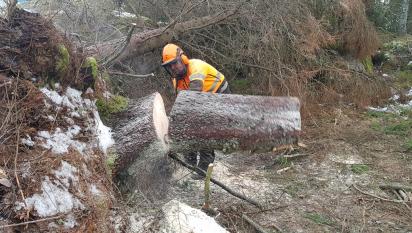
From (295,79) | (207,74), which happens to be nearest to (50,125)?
(207,74)

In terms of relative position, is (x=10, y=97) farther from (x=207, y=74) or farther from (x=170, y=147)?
(x=207, y=74)

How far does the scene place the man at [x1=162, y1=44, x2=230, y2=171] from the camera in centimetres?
466

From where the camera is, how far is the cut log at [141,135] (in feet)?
11.7

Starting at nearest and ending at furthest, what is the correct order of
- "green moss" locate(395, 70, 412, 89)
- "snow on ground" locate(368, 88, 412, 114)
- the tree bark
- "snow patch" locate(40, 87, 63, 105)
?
1. "snow patch" locate(40, 87, 63, 105)
2. "snow on ground" locate(368, 88, 412, 114)
3. "green moss" locate(395, 70, 412, 89)
4. the tree bark

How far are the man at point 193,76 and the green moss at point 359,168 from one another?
1831mm

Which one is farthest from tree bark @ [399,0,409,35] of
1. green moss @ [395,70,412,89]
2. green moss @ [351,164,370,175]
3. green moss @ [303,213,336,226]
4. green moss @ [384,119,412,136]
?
green moss @ [303,213,336,226]

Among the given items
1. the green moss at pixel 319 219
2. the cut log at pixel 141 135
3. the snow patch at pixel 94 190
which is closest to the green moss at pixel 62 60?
the cut log at pixel 141 135

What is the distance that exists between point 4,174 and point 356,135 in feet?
17.3

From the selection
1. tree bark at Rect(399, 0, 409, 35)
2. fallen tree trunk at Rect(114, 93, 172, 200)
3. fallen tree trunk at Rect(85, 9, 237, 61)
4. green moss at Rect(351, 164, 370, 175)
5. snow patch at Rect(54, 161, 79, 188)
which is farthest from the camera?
tree bark at Rect(399, 0, 409, 35)

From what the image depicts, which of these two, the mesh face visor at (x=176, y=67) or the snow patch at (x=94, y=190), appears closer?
the snow patch at (x=94, y=190)

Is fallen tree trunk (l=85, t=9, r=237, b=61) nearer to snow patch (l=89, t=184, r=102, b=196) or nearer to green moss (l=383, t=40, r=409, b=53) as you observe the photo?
snow patch (l=89, t=184, r=102, b=196)

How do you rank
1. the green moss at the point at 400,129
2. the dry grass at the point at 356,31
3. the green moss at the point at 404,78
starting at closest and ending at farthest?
the green moss at the point at 400,129, the dry grass at the point at 356,31, the green moss at the point at 404,78

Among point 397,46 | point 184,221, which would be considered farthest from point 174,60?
point 397,46

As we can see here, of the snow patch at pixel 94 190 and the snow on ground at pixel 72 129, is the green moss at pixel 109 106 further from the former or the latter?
the snow patch at pixel 94 190
